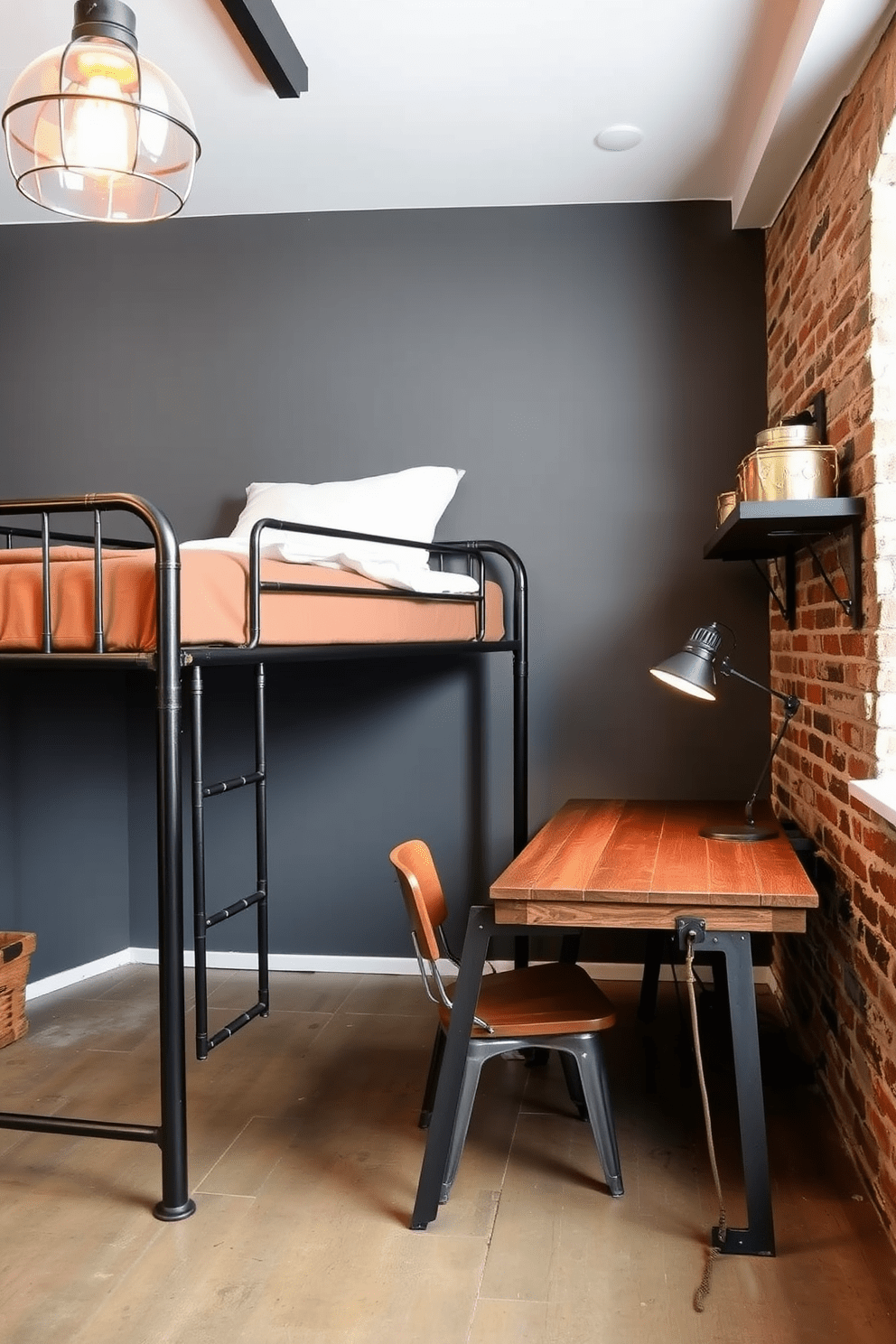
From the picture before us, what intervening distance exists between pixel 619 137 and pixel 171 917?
2.53 meters

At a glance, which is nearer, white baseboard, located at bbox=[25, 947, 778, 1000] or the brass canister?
the brass canister

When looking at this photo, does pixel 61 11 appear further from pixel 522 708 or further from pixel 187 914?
pixel 187 914

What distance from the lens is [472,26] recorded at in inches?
104

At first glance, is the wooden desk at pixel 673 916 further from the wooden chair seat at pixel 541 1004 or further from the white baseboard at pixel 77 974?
the white baseboard at pixel 77 974

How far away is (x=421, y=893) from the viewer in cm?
233

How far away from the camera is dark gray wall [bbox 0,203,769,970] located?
3727mm

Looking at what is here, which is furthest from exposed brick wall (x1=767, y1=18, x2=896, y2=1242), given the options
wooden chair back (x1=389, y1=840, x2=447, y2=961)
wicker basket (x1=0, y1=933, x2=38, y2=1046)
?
wicker basket (x1=0, y1=933, x2=38, y2=1046)

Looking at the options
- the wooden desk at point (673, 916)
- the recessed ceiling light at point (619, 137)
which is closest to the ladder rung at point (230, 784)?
the wooden desk at point (673, 916)

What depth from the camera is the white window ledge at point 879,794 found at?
6.35 feet

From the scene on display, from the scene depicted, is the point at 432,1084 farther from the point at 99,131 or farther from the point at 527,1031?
the point at 99,131

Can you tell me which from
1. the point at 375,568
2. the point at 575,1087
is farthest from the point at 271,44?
the point at 575,1087

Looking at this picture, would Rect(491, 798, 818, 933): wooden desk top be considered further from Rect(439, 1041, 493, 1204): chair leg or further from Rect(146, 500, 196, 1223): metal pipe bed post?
Rect(146, 500, 196, 1223): metal pipe bed post

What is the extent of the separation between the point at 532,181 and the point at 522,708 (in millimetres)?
1705

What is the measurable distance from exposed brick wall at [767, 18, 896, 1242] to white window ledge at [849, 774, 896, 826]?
4 cm
